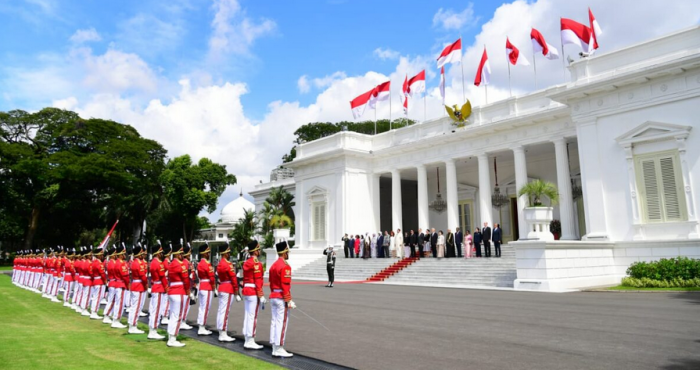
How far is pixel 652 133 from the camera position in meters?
17.6

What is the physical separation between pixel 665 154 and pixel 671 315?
10067 mm

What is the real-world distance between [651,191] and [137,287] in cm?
1761

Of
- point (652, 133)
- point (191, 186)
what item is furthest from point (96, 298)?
point (191, 186)

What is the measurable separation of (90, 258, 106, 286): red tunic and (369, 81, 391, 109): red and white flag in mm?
20367

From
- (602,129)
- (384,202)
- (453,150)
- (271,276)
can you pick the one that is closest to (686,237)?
(602,129)

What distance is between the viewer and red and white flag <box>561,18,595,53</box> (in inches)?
796

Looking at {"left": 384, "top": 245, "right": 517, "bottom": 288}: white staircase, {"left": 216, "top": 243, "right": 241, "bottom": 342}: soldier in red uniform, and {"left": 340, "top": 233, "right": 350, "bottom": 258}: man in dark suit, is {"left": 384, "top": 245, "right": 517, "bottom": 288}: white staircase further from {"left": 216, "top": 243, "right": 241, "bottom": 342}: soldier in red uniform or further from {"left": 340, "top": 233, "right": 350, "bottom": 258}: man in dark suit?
{"left": 216, "top": 243, "right": 241, "bottom": 342}: soldier in red uniform

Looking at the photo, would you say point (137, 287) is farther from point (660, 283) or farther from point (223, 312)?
point (660, 283)

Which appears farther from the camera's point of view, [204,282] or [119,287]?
[119,287]

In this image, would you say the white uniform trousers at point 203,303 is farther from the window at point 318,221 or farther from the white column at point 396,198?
the window at point 318,221

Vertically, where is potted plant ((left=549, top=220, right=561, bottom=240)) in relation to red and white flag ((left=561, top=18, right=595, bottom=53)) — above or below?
below

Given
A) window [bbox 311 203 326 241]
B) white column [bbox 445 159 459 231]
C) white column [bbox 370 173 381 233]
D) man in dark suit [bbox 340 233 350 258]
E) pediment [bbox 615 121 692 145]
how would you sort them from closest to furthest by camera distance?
1. pediment [bbox 615 121 692 145]
2. white column [bbox 445 159 459 231]
3. man in dark suit [bbox 340 233 350 258]
4. white column [bbox 370 173 381 233]
5. window [bbox 311 203 326 241]

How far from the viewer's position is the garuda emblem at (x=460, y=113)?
2577 cm

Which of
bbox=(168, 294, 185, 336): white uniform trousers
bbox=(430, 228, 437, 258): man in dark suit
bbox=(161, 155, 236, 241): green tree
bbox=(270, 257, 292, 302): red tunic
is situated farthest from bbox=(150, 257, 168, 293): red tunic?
bbox=(161, 155, 236, 241): green tree
